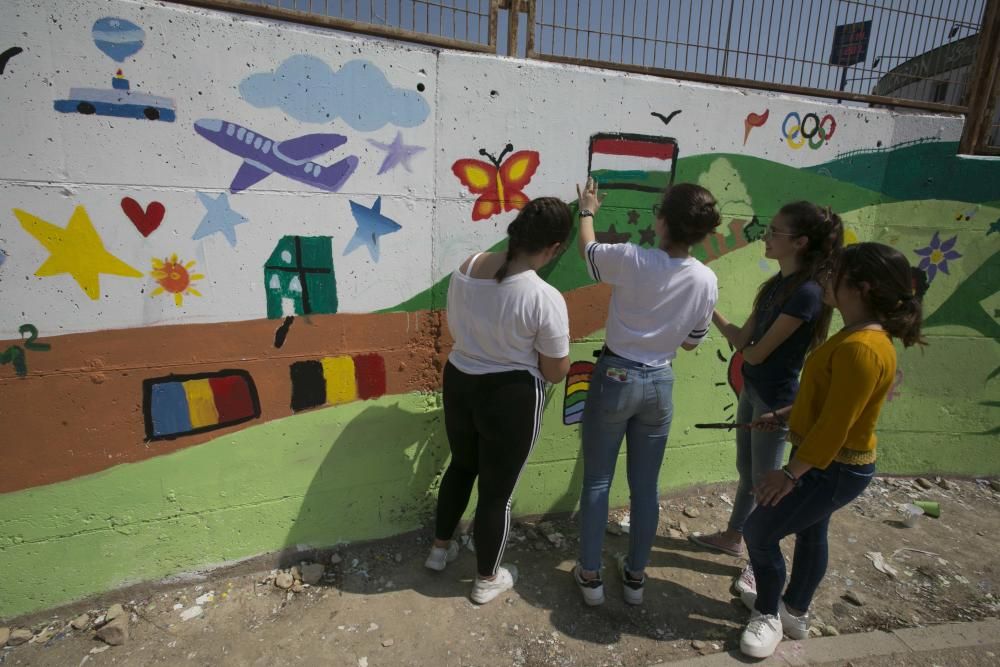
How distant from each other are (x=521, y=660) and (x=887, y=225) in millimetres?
3448

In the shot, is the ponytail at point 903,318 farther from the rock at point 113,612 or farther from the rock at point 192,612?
the rock at point 113,612

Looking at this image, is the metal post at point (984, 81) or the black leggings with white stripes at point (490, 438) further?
the metal post at point (984, 81)

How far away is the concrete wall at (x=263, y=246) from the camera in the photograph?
7.09 ft

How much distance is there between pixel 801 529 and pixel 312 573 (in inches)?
87.6

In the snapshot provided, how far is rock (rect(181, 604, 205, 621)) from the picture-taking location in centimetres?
251

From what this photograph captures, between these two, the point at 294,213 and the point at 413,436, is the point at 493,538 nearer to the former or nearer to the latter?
the point at 413,436

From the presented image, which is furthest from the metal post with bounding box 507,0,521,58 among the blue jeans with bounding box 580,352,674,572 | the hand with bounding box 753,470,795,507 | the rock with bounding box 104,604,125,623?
the rock with bounding box 104,604,125,623

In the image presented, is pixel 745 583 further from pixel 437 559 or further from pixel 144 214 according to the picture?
pixel 144 214

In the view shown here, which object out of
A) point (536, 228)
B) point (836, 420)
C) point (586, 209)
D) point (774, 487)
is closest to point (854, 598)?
point (774, 487)

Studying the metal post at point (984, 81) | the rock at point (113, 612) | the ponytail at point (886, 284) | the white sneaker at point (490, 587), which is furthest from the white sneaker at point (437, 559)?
the metal post at point (984, 81)

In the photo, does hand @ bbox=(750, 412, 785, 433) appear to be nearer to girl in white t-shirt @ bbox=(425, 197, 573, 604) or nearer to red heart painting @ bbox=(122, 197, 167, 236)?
girl in white t-shirt @ bbox=(425, 197, 573, 604)

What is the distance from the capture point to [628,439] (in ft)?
8.36

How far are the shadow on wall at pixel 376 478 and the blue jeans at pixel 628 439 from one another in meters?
0.87

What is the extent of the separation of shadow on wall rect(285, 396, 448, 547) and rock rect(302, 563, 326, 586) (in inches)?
4.5
